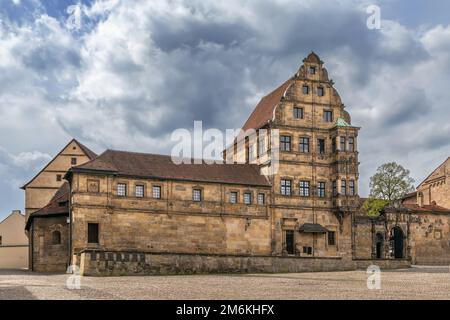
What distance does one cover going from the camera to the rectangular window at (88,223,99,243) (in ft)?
161

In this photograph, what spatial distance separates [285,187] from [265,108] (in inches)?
356

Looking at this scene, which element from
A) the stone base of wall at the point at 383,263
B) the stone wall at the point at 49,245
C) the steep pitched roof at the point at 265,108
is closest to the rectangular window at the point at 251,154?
the steep pitched roof at the point at 265,108

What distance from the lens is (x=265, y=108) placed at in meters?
62.3

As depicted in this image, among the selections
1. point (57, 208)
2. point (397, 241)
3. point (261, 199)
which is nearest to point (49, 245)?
point (57, 208)

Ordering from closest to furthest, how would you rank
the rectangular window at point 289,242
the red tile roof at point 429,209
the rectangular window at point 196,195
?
the rectangular window at point 196,195 < the rectangular window at point 289,242 < the red tile roof at point 429,209

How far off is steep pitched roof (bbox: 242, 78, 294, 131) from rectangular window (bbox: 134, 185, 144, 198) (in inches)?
505

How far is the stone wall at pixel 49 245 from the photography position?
53438mm

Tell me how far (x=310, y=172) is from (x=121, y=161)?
53.8 feet

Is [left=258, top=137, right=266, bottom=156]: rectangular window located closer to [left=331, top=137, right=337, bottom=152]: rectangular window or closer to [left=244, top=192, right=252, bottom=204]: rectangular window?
[left=244, top=192, right=252, bottom=204]: rectangular window

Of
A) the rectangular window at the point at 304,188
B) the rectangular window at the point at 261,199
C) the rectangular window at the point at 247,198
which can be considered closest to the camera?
the rectangular window at the point at 247,198

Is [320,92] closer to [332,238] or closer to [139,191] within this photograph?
[332,238]

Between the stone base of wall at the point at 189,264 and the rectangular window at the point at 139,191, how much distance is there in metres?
8.07

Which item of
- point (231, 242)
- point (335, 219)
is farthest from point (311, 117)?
point (231, 242)

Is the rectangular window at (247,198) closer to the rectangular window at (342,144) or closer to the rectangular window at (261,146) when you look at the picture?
the rectangular window at (261,146)
